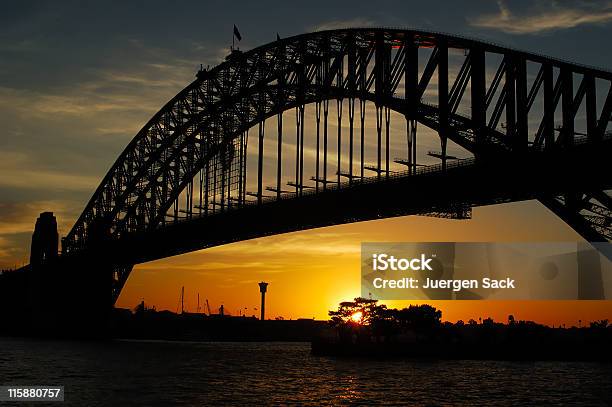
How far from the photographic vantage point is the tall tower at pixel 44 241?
124 meters

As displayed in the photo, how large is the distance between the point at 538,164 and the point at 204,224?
1687 inches

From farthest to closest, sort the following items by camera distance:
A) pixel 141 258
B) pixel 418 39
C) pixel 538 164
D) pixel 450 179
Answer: pixel 141 258
pixel 418 39
pixel 450 179
pixel 538 164

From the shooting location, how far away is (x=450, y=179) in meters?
66.2

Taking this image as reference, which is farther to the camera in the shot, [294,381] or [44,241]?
[44,241]

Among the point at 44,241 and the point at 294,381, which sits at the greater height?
the point at 44,241

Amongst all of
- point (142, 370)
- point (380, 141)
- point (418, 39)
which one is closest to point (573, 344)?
point (380, 141)

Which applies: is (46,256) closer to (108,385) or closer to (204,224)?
(204,224)

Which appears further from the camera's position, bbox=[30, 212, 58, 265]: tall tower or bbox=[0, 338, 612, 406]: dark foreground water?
bbox=[30, 212, 58, 265]: tall tower

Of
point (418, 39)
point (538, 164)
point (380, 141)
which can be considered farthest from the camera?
point (380, 141)

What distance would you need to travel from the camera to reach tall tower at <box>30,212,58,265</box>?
124 m

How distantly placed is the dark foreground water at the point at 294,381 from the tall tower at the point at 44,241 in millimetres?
38136

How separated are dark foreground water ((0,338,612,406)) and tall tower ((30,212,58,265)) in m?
38.1

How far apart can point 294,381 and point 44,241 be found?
7160 centimetres

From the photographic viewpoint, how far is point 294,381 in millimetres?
62219
